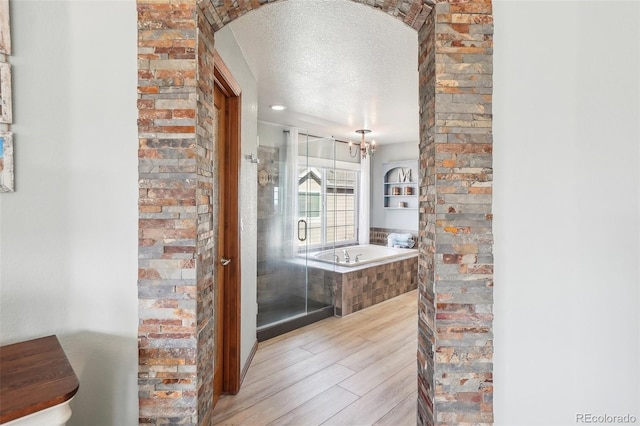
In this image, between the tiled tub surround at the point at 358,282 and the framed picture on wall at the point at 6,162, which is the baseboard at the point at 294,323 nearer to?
the tiled tub surround at the point at 358,282

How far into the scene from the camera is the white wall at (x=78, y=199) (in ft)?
3.91

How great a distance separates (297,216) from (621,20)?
3043mm

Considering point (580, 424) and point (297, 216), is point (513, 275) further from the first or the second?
point (297, 216)

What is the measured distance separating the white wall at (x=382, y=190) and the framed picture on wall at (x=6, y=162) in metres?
5.43

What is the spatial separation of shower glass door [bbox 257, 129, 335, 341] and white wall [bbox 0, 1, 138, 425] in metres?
2.09

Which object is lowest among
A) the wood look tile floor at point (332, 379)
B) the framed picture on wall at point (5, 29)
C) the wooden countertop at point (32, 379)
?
the wood look tile floor at point (332, 379)

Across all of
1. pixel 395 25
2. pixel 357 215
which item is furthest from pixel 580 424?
pixel 357 215

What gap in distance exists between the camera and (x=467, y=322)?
1.31 meters

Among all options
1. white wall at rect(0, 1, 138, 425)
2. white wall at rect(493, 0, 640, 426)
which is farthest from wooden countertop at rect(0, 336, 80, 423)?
white wall at rect(493, 0, 640, 426)

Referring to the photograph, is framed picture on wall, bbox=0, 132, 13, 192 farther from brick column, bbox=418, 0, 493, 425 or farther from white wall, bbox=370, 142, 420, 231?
white wall, bbox=370, 142, 420, 231

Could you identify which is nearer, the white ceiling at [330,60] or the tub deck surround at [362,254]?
the white ceiling at [330,60]

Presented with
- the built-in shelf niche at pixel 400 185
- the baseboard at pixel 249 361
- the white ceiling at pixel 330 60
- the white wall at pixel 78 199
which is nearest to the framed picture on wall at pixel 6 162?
the white wall at pixel 78 199

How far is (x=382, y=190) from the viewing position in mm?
6422

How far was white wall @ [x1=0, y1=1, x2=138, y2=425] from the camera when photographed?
1.19 metres
